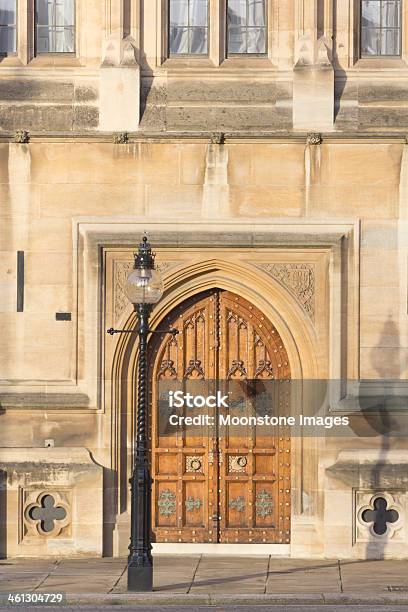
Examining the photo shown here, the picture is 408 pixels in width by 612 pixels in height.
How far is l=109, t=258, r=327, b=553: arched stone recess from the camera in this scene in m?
22.7

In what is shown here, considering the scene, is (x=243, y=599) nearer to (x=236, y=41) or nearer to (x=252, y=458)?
(x=252, y=458)

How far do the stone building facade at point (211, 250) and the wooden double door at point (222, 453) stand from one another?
0.03 metres

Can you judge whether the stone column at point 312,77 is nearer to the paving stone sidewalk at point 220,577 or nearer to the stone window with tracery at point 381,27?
the stone window with tracery at point 381,27

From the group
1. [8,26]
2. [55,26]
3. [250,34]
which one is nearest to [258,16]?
[250,34]

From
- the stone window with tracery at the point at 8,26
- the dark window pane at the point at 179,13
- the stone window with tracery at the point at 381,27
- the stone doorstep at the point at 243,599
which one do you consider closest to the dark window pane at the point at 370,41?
the stone window with tracery at the point at 381,27

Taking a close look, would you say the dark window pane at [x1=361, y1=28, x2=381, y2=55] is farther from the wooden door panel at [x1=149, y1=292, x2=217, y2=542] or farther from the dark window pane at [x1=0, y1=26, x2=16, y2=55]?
the dark window pane at [x1=0, y1=26, x2=16, y2=55]

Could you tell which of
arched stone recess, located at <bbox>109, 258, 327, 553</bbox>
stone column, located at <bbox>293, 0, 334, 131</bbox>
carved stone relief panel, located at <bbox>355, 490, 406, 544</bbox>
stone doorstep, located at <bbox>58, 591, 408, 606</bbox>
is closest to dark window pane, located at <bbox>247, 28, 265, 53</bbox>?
stone column, located at <bbox>293, 0, 334, 131</bbox>

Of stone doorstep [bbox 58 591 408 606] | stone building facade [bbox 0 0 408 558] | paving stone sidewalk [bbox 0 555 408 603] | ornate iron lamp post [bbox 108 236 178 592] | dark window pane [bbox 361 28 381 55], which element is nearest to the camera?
stone doorstep [bbox 58 591 408 606]

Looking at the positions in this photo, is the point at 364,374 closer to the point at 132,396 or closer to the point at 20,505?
the point at 132,396

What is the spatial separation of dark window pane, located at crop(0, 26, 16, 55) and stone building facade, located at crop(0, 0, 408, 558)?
→ 0.27 ft

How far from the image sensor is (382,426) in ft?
74.0

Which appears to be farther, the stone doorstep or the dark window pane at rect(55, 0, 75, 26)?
the dark window pane at rect(55, 0, 75, 26)

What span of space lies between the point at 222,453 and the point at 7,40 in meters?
5.74

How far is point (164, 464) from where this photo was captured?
907 inches
